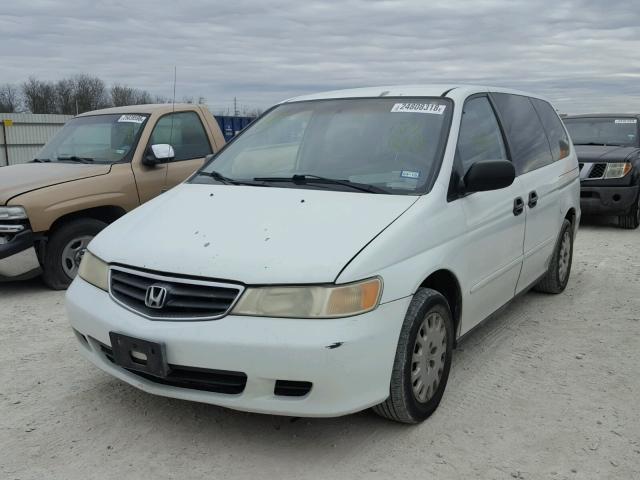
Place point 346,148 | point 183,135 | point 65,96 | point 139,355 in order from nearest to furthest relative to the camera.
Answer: point 139,355 < point 346,148 < point 183,135 < point 65,96

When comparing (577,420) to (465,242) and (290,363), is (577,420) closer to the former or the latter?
(465,242)

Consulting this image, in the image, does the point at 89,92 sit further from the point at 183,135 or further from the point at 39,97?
the point at 183,135

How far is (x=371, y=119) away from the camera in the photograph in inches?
154

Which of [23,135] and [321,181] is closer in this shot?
[321,181]

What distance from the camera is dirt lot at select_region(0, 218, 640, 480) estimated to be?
2826 millimetres

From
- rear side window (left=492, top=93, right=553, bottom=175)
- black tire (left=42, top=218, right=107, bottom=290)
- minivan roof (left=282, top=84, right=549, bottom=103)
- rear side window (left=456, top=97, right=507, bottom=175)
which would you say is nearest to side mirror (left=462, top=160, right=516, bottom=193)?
rear side window (left=456, top=97, right=507, bottom=175)

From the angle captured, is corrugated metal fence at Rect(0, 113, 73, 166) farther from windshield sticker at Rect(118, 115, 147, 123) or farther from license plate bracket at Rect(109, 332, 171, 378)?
license plate bracket at Rect(109, 332, 171, 378)

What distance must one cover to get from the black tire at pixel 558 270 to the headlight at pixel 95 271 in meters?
Answer: 3.65

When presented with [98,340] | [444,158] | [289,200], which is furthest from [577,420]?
[98,340]

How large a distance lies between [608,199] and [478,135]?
233 inches

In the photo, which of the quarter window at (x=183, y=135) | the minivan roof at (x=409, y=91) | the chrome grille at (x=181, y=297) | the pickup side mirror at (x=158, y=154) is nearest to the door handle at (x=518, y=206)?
the minivan roof at (x=409, y=91)

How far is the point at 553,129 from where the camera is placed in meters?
5.46

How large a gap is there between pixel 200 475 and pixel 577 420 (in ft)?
6.29

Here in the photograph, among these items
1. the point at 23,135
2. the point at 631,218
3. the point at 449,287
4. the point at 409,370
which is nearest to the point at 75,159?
the point at 449,287
